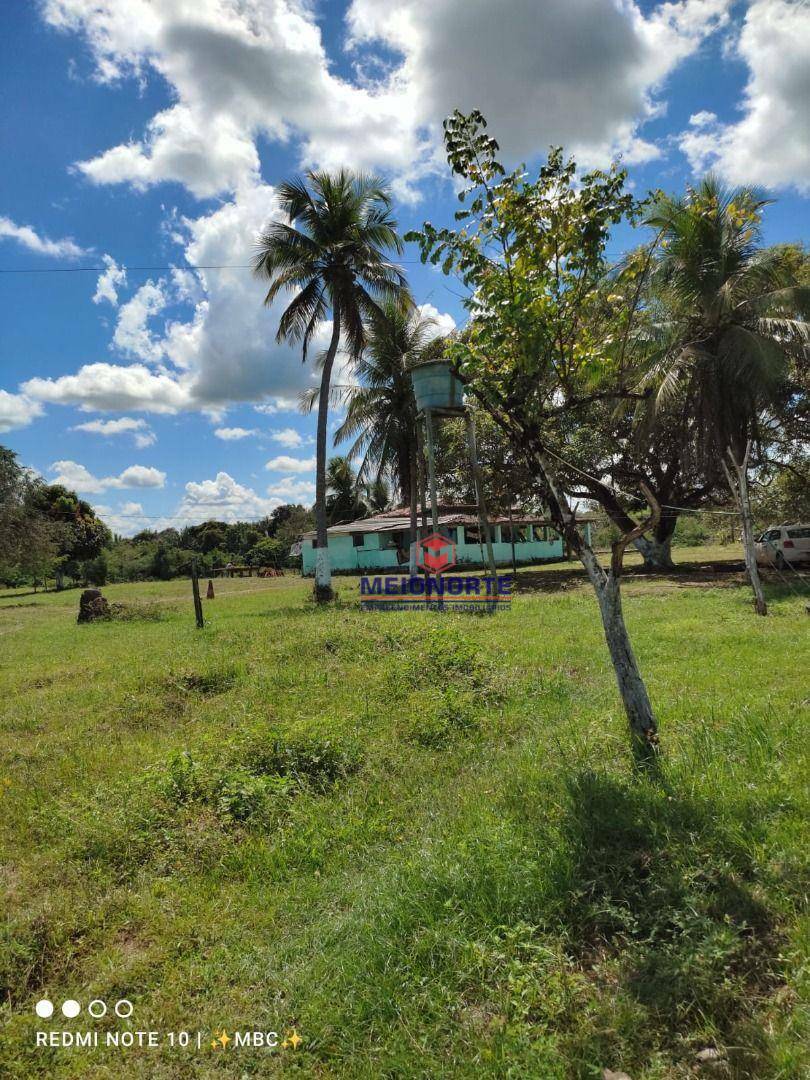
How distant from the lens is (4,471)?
2645 centimetres

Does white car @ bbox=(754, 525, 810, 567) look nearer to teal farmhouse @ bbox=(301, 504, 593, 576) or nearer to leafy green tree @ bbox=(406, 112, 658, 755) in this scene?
teal farmhouse @ bbox=(301, 504, 593, 576)

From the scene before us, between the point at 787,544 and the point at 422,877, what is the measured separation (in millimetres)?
18207

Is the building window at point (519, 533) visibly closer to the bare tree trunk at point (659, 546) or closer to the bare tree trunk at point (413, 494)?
the bare tree trunk at point (659, 546)

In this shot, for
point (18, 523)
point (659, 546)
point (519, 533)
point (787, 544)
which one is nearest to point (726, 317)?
point (787, 544)

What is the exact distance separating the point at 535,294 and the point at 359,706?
461 centimetres

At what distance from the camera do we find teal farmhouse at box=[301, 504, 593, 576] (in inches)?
1157

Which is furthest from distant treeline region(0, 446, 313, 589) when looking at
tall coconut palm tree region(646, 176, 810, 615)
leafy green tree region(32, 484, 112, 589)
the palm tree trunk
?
tall coconut palm tree region(646, 176, 810, 615)

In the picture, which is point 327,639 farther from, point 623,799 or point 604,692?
point 623,799

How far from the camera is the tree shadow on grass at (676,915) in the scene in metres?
2.18

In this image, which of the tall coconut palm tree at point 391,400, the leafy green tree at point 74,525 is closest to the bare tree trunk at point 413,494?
the tall coconut palm tree at point 391,400

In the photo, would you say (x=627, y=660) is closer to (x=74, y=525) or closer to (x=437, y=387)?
(x=437, y=387)

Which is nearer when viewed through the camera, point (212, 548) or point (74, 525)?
point (74, 525)

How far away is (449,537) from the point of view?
2856cm

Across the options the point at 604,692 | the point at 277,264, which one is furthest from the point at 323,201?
the point at 604,692
